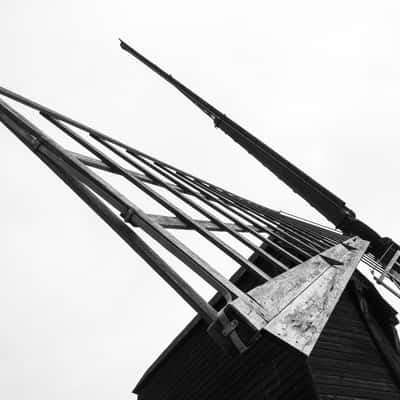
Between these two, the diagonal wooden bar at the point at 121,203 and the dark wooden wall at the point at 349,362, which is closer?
the diagonal wooden bar at the point at 121,203

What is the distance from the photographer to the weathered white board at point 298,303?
1917 mm

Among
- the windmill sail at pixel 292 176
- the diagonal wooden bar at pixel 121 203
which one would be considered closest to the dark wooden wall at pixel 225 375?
the diagonal wooden bar at pixel 121 203

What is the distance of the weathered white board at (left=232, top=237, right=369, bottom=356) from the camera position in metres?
1.92

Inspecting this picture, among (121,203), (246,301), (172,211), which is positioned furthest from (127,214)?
(246,301)

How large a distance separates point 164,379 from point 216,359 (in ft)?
7.45

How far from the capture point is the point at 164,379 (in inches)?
325

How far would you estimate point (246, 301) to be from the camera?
2088mm

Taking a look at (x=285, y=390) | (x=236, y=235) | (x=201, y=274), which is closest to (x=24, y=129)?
(x=236, y=235)

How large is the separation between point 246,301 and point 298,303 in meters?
0.41

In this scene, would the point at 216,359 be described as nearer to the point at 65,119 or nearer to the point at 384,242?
the point at 65,119

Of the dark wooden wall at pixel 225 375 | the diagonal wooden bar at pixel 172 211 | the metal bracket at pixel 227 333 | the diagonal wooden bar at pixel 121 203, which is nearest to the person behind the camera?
the metal bracket at pixel 227 333

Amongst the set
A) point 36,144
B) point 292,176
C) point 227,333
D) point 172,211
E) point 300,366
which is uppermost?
point 292,176

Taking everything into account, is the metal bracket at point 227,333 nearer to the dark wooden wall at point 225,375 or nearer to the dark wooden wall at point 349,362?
the dark wooden wall at point 225,375

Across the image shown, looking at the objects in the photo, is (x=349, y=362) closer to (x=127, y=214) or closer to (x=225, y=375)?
(x=225, y=375)
